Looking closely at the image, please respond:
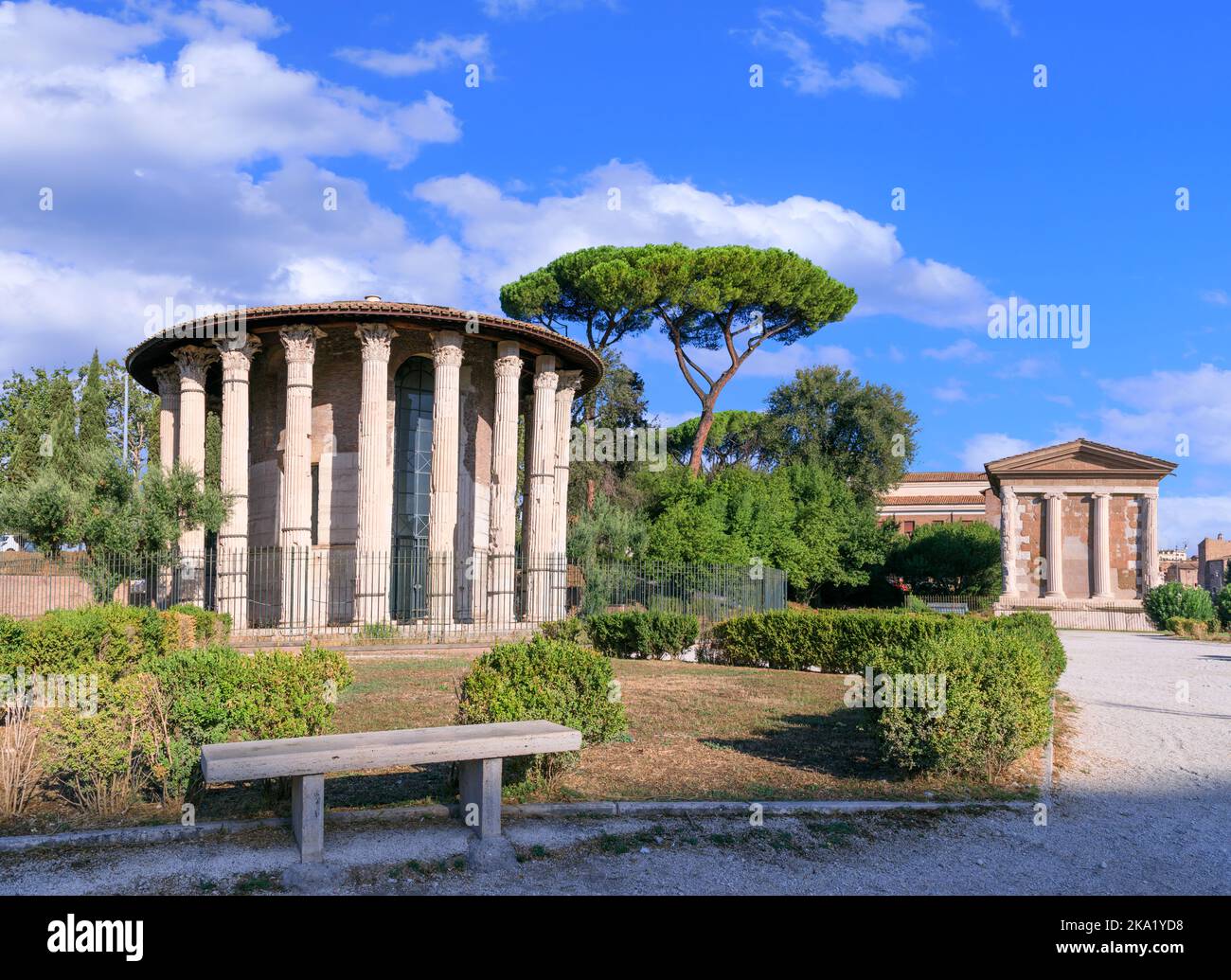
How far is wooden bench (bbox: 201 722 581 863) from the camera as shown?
511 cm

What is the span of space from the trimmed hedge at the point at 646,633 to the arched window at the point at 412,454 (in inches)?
269

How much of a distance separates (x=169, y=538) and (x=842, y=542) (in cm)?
2504

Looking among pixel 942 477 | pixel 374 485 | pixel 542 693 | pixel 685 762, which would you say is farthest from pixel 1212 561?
pixel 542 693

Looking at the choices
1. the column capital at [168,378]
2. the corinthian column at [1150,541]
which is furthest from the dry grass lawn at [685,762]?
the corinthian column at [1150,541]

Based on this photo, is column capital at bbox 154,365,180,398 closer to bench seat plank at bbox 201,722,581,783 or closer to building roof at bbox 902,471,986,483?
bench seat plank at bbox 201,722,581,783

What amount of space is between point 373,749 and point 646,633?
1357cm

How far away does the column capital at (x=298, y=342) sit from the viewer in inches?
864

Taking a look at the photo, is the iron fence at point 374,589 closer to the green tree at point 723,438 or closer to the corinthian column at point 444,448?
the corinthian column at point 444,448

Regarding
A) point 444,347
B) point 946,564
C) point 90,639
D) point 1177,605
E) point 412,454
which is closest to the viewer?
point 90,639

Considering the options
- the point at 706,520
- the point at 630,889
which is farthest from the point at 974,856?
the point at 706,520

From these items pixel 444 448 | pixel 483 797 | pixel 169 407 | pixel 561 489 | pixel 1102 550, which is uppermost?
pixel 169 407

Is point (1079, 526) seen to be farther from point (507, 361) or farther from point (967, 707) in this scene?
point (967, 707)

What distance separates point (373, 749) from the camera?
539 centimetres

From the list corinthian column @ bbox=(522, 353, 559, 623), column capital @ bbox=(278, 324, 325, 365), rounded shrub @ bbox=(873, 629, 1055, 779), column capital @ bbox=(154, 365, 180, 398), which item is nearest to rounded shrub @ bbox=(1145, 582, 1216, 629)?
corinthian column @ bbox=(522, 353, 559, 623)
